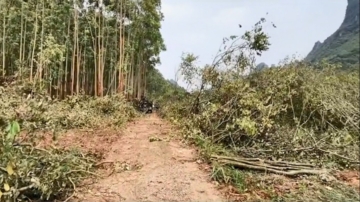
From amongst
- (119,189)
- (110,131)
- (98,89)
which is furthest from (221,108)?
(98,89)

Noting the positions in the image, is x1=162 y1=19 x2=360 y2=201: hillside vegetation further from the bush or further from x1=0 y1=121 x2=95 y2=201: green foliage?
x1=0 y1=121 x2=95 y2=201: green foliage

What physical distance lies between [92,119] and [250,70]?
385 centimetres

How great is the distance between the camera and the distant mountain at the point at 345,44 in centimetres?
Answer: 2924

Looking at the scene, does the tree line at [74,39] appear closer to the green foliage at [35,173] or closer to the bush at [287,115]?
the bush at [287,115]

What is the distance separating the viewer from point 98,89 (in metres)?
16.2

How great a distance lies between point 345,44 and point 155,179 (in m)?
37.2

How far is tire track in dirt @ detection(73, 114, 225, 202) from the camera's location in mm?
4199

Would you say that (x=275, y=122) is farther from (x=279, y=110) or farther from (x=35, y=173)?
(x=35, y=173)

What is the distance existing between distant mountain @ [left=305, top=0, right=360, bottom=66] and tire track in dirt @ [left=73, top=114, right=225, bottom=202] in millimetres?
9211

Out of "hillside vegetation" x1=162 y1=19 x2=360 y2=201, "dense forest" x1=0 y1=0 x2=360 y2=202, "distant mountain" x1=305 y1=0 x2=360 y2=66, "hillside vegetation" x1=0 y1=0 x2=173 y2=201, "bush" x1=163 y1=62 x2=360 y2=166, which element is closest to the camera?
"hillside vegetation" x1=0 y1=0 x2=173 y2=201

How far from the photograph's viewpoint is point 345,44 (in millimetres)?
37250

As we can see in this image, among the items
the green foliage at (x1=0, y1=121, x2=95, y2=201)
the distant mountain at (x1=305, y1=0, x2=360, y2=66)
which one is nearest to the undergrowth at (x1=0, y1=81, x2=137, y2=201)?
the green foliage at (x1=0, y1=121, x2=95, y2=201)

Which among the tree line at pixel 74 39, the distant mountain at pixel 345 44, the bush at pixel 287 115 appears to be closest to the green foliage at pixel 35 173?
the bush at pixel 287 115

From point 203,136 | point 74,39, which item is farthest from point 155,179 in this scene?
point 74,39
